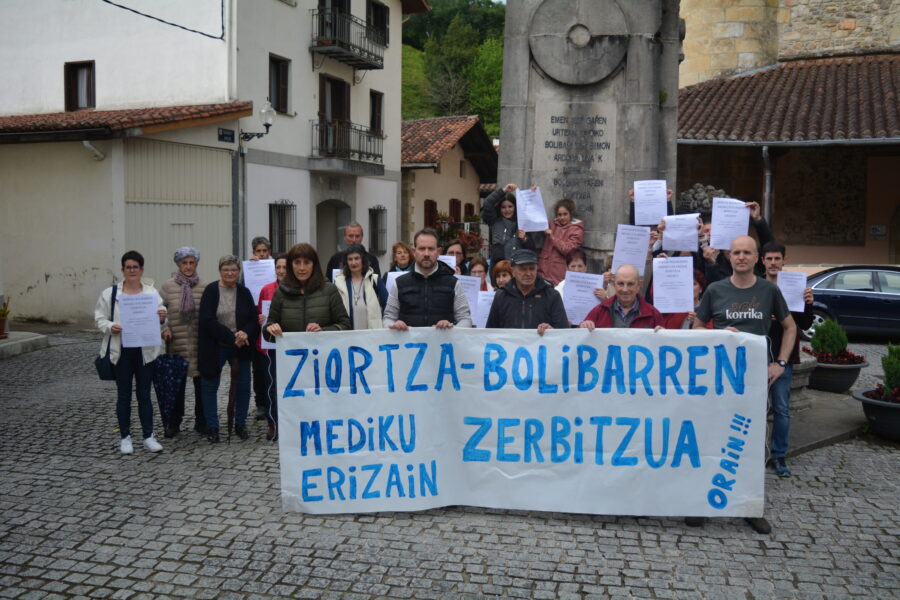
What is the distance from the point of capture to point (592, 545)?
16.6 ft

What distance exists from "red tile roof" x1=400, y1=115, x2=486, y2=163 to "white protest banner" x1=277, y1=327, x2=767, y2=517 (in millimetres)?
25177

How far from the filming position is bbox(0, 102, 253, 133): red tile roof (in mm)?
16469

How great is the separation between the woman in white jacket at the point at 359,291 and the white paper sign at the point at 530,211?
1.57 meters

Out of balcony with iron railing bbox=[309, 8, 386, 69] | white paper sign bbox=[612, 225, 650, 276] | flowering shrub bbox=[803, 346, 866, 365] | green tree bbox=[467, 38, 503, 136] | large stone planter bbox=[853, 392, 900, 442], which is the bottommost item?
large stone planter bbox=[853, 392, 900, 442]

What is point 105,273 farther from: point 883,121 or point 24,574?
point 883,121

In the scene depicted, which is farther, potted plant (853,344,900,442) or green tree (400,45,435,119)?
green tree (400,45,435,119)

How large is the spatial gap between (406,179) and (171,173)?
45.3 ft

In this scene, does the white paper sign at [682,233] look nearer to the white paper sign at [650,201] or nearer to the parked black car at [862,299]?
the white paper sign at [650,201]

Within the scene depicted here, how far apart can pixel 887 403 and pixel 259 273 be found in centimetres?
596

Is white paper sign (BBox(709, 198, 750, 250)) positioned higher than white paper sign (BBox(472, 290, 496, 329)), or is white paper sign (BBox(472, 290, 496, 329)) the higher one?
white paper sign (BBox(709, 198, 750, 250))

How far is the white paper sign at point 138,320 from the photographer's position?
700 cm

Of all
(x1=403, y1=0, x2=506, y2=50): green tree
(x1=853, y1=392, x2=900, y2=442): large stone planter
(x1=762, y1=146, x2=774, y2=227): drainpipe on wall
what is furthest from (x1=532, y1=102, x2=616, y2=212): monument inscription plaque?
(x1=403, y1=0, x2=506, y2=50): green tree

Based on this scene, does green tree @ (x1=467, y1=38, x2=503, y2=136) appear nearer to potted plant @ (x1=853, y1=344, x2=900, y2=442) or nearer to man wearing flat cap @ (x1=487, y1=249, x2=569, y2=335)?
potted plant @ (x1=853, y1=344, x2=900, y2=442)

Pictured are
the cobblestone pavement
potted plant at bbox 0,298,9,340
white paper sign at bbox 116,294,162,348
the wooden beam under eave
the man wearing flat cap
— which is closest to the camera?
the cobblestone pavement
